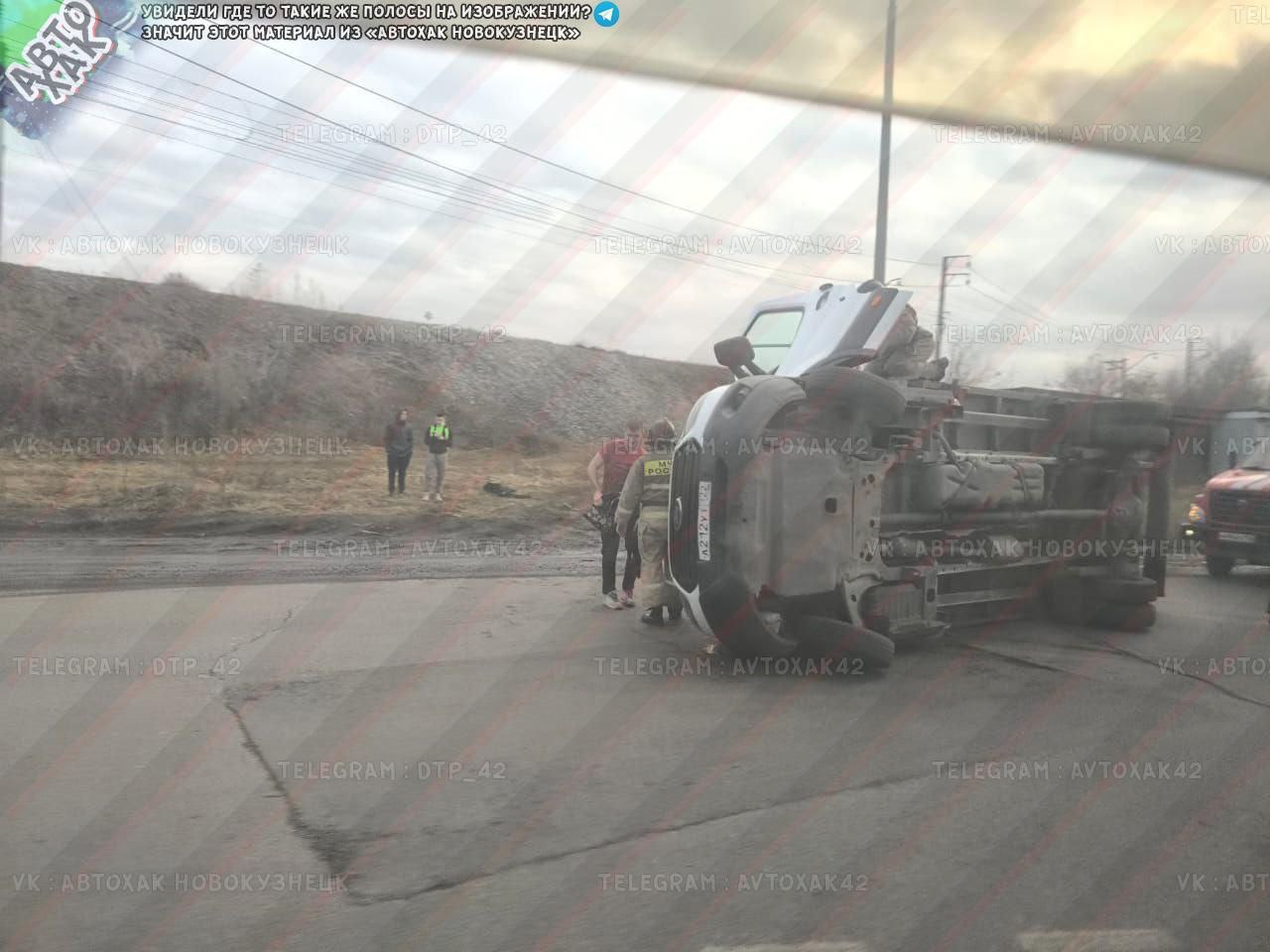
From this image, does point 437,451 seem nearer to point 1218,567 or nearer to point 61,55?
point 61,55

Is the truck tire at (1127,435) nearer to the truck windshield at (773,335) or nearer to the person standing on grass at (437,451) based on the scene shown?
the truck windshield at (773,335)

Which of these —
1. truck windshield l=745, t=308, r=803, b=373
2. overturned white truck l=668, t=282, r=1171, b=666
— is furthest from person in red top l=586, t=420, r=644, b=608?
overturned white truck l=668, t=282, r=1171, b=666

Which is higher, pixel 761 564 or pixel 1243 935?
pixel 761 564

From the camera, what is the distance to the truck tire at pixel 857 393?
22.0 ft

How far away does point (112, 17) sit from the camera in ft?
38.8

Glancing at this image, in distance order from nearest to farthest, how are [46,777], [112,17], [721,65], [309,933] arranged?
[309,933] < [721,65] < [46,777] < [112,17]

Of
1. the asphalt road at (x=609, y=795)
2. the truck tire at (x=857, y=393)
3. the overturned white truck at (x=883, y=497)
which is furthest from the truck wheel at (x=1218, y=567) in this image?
the truck tire at (x=857, y=393)

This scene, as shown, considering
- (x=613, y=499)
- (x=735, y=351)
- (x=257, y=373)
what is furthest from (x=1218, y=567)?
(x=257, y=373)

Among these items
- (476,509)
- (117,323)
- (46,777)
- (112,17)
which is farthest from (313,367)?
(46,777)

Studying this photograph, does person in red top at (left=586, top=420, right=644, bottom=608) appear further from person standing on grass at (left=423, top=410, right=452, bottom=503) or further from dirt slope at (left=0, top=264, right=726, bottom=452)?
dirt slope at (left=0, top=264, right=726, bottom=452)

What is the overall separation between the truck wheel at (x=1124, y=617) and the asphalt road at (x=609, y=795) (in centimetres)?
95

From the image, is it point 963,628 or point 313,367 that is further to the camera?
point 313,367

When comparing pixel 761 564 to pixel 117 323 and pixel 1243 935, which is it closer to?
pixel 1243 935

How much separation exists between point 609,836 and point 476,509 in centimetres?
1486
